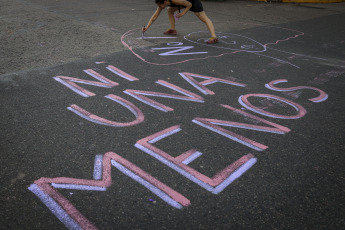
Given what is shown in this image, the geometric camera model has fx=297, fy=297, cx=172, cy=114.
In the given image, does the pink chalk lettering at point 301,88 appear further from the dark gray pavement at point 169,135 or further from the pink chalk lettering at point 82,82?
the pink chalk lettering at point 82,82

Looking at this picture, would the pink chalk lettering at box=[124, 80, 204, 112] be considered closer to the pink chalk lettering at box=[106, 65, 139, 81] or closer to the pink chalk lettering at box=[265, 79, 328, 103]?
the pink chalk lettering at box=[106, 65, 139, 81]

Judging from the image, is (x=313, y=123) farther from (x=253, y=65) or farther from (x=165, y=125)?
(x=253, y=65)

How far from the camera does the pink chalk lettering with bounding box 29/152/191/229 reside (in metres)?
1.92

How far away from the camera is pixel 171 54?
5.38 m

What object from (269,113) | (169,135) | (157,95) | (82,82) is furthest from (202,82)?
(82,82)

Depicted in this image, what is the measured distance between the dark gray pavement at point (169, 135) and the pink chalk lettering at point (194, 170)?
1cm

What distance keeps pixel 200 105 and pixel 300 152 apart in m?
1.25

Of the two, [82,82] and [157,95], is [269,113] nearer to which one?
[157,95]

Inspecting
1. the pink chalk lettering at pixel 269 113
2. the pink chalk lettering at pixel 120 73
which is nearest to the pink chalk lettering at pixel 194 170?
the pink chalk lettering at pixel 269 113

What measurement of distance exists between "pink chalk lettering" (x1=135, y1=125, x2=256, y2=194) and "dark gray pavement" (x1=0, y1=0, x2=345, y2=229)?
0.04 ft

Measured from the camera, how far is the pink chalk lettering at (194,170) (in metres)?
2.27

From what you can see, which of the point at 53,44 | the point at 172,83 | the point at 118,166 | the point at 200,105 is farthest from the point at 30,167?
the point at 53,44

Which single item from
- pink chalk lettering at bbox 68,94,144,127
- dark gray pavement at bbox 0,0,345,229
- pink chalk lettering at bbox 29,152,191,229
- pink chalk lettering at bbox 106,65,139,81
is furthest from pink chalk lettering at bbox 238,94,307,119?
pink chalk lettering at bbox 29,152,191,229

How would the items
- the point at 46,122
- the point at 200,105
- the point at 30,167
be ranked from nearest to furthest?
the point at 30,167, the point at 46,122, the point at 200,105
